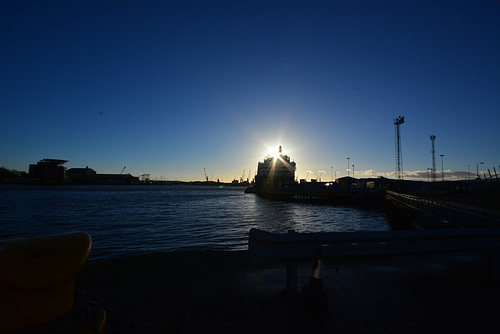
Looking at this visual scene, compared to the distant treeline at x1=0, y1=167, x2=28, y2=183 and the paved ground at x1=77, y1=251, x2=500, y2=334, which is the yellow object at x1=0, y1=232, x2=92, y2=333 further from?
the distant treeline at x1=0, y1=167, x2=28, y2=183

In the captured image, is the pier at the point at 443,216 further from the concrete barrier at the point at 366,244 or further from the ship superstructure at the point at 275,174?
the ship superstructure at the point at 275,174

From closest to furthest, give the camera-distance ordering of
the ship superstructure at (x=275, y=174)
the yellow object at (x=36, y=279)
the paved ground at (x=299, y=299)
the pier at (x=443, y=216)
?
the yellow object at (x=36, y=279) → the paved ground at (x=299, y=299) → the pier at (x=443, y=216) → the ship superstructure at (x=275, y=174)

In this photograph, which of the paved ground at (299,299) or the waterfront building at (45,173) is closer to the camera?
the paved ground at (299,299)

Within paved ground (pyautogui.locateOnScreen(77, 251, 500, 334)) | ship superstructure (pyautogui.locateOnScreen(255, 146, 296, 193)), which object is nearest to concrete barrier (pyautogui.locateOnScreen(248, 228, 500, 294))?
paved ground (pyautogui.locateOnScreen(77, 251, 500, 334))

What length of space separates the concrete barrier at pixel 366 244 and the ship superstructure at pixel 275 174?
263 feet

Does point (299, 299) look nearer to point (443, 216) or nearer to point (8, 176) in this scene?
point (443, 216)

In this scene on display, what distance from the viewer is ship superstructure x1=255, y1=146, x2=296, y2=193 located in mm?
87812

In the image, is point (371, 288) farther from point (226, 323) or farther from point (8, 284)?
point (8, 284)

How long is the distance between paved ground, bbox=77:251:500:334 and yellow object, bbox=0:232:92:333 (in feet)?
3.13

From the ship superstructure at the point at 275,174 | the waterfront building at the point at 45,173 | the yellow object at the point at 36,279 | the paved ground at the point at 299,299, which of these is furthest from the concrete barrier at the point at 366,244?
the waterfront building at the point at 45,173

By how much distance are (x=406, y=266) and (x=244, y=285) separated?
318cm

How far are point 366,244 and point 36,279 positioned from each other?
3.87m

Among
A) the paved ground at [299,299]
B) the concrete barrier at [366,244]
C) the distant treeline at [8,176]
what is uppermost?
the distant treeline at [8,176]

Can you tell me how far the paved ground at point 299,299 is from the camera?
3000mm
